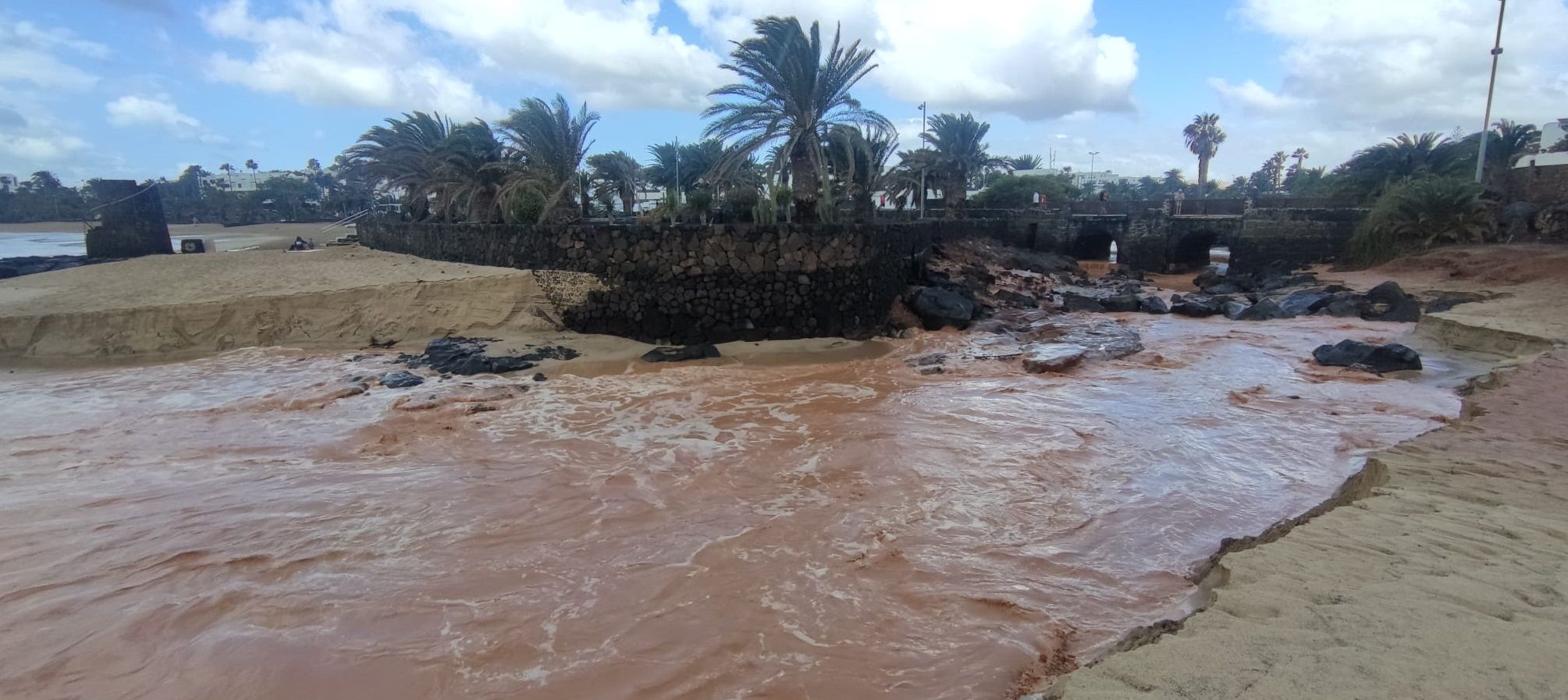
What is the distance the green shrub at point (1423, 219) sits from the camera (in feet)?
81.4

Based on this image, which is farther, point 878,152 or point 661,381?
point 878,152

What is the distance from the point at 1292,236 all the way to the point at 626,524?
32497 millimetres

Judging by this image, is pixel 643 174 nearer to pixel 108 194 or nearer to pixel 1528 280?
pixel 108 194

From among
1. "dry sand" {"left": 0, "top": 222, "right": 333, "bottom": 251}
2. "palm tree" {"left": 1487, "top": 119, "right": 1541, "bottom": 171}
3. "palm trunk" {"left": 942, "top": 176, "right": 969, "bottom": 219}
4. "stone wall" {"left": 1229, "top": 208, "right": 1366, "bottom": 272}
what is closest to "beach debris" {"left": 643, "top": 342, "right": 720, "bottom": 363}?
"stone wall" {"left": 1229, "top": 208, "right": 1366, "bottom": 272}

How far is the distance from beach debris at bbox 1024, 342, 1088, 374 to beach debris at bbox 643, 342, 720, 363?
6374mm

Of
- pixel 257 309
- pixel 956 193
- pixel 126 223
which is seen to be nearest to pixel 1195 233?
pixel 956 193

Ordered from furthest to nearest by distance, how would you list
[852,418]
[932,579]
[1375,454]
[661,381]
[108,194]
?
[108,194] → [661,381] → [852,418] → [1375,454] → [932,579]

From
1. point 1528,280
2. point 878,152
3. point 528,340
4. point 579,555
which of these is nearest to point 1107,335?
point 1528,280

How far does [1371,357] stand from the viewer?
42.7ft

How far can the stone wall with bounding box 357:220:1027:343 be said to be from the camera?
54.0 ft

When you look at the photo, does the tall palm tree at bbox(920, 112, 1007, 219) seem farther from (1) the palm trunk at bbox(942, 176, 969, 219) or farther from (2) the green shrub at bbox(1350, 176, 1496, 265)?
(2) the green shrub at bbox(1350, 176, 1496, 265)

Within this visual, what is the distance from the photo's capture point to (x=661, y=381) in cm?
1383

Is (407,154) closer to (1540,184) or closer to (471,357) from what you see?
(471,357)

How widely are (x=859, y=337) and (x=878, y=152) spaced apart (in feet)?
62.0
